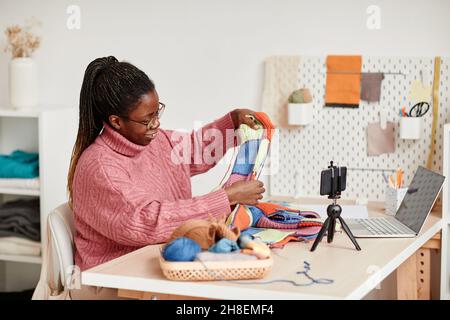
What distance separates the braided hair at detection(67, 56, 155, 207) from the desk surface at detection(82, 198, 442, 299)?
383 millimetres

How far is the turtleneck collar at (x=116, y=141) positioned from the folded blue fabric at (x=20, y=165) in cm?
115

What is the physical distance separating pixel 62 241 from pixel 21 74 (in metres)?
1.28

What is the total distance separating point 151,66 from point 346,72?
799mm

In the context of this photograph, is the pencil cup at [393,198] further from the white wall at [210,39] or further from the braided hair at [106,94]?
the braided hair at [106,94]

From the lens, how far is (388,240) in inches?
89.4

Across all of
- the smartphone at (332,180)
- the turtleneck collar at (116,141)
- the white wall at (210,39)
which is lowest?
the smartphone at (332,180)

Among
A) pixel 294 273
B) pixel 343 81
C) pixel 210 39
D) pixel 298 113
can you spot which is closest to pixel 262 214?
pixel 294 273

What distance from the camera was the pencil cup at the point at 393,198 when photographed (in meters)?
2.65

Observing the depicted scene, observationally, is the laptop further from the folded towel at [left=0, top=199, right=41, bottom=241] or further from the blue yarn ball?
the folded towel at [left=0, top=199, right=41, bottom=241]

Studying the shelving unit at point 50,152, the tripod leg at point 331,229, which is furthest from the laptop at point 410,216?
the shelving unit at point 50,152

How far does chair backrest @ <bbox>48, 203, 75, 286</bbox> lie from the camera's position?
2.21 m
